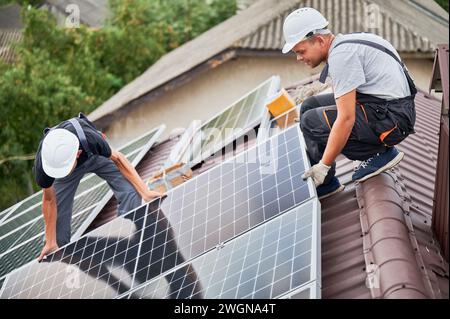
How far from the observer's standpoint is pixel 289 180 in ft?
23.0

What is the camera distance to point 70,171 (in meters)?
8.41

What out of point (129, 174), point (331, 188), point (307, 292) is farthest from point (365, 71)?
point (129, 174)

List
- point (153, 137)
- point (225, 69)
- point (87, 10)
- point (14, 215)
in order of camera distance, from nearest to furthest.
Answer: point (14, 215) < point (153, 137) < point (225, 69) < point (87, 10)

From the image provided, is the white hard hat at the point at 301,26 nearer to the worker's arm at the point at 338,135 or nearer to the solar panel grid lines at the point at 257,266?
the worker's arm at the point at 338,135

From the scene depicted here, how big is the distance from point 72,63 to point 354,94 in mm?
24611

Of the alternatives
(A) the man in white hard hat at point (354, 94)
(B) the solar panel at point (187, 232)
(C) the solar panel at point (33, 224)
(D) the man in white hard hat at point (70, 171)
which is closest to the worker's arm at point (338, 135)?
(A) the man in white hard hat at point (354, 94)

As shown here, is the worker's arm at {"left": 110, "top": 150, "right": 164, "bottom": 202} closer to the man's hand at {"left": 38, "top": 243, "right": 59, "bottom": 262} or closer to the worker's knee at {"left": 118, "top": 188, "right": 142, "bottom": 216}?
the worker's knee at {"left": 118, "top": 188, "right": 142, "bottom": 216}

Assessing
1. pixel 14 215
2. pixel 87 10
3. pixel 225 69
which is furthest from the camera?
pixel 87 10

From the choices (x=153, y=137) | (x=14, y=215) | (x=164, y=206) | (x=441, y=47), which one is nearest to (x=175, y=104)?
(x=153, y=137)

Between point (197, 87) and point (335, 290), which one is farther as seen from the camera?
point (197, 87)

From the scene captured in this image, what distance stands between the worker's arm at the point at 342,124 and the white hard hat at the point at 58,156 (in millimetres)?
2886

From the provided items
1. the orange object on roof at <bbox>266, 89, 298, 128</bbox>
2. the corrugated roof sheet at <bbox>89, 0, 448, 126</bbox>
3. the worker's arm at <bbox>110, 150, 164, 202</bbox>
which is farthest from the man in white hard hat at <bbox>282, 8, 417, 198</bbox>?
the corrugated roof sheet at <bbox>89, 0, 448, 126</bbox>
